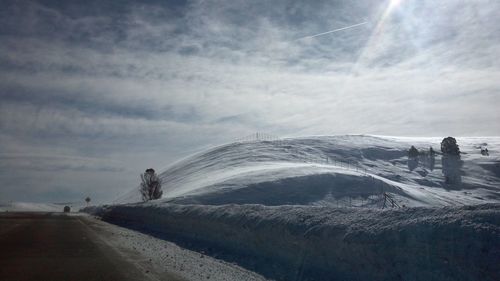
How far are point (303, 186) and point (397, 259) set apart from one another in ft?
177

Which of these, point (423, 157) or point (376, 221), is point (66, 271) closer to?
point (376, 221)

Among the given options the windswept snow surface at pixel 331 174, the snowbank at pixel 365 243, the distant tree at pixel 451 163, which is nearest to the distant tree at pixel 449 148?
the distant tree at pixel 451 163

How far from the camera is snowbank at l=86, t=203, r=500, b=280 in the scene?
9766mm

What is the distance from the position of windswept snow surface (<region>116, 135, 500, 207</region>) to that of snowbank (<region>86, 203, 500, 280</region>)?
36902mm

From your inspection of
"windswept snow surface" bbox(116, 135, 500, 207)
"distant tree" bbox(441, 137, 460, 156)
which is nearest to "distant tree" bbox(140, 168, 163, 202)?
"windswept snow surface" bbox(116, 135, 500, 207)

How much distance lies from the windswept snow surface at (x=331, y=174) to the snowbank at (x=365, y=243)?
3690 cm

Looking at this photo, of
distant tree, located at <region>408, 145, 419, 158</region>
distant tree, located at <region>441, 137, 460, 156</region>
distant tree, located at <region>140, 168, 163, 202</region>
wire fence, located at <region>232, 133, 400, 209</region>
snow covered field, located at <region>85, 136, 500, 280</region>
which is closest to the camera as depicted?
snow covered field, located at <region>85, 136, 500, 280</region>

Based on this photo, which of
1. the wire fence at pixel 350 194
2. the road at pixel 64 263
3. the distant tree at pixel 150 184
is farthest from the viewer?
the distant tree at pixel 150 184

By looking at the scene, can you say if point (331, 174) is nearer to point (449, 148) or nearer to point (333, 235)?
point (449, 148)

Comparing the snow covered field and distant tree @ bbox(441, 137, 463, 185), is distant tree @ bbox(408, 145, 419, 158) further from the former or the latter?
the snow covered field

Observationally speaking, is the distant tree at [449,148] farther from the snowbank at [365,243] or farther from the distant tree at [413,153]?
the snowbank at [365,243]

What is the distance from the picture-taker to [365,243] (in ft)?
39.0

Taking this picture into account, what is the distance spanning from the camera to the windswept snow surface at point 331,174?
6078 cm

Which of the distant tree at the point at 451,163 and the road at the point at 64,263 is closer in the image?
the road at the point at 64,263
